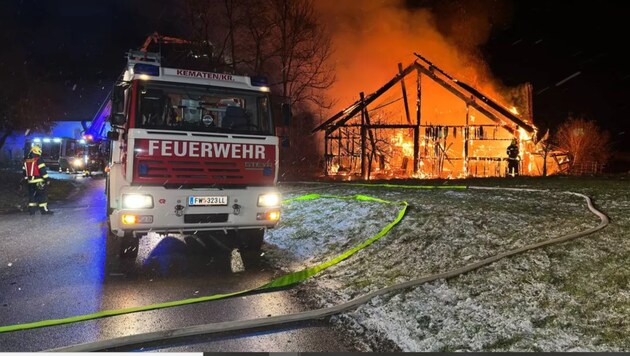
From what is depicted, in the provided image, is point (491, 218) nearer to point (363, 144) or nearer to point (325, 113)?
point (363, 144)

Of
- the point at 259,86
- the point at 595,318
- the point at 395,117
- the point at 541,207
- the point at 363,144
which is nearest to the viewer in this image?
the point at 595,318

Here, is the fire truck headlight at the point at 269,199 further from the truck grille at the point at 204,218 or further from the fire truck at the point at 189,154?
the truck grille at the point at 204,218

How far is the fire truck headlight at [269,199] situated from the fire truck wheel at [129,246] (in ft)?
6.20

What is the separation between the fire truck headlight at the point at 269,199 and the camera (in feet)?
21.2

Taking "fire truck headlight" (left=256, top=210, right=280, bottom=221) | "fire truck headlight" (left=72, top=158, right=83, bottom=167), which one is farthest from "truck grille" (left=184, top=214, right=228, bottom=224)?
"fire truck headlight" (left=72, top=158, right=83, bottom=167)

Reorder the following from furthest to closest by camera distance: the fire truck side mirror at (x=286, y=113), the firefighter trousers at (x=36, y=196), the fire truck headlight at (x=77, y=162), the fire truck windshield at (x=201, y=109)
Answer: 1. the fire truck headlight at (x=77, y=162)
2. the firefighter trousers at (x=36, y=196)
3. the fire truck side mirror at (x=286, y=113)
4. the fire truck windshield at (x=201, y=109)

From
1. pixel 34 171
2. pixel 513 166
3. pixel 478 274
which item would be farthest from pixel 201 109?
pixel 513 166

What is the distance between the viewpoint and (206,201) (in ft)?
20.0

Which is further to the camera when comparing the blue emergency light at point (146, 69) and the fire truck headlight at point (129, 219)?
the blue emergency light at point (146, 69)

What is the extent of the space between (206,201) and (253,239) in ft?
4.76


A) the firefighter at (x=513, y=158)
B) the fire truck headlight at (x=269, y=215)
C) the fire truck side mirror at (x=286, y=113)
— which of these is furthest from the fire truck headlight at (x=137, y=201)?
the firefighter at (x=513, y=158)

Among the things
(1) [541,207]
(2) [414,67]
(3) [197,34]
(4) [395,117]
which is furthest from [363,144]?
(1) [541,207]

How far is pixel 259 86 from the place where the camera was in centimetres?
683

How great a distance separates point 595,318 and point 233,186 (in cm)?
445
